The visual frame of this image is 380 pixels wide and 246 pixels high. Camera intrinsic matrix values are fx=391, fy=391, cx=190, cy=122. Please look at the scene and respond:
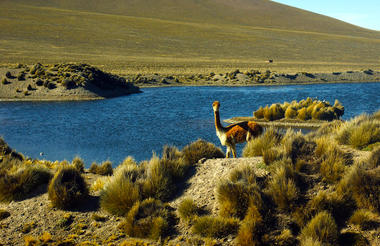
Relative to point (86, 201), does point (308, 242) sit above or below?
above

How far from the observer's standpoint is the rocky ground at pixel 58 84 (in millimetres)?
39475

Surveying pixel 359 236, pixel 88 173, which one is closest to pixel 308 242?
pixel 359 236

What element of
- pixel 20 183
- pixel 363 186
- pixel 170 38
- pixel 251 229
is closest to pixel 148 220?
pixel 251 229

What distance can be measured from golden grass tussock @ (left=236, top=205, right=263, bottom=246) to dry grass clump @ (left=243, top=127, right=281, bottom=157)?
110 inches

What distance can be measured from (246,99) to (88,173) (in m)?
27.7

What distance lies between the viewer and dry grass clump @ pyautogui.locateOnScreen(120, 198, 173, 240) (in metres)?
7.22

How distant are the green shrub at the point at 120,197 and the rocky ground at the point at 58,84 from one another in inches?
1294

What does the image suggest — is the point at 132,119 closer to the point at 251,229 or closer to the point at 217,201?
the point at 217,201

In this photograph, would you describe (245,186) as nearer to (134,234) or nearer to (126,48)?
(134,234)

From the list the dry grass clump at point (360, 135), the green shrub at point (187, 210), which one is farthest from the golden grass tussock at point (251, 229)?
the dry grass clump at point (360, 135)

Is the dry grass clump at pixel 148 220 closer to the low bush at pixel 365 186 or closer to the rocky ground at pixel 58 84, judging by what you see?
the low bush at pixel 365 186

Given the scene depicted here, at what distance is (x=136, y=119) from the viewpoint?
28.5 m

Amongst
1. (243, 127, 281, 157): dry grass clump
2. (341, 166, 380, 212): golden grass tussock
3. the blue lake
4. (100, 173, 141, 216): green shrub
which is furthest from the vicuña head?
the blue lake

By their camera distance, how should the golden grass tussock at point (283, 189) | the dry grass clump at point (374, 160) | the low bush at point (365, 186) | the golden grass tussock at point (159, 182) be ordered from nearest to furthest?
the low bush at point (365, 186) → the golden grass tussock at point (283, 189) → the dry grass clump at point (374, 160) → the golden grass tussock at point (159, 182)
